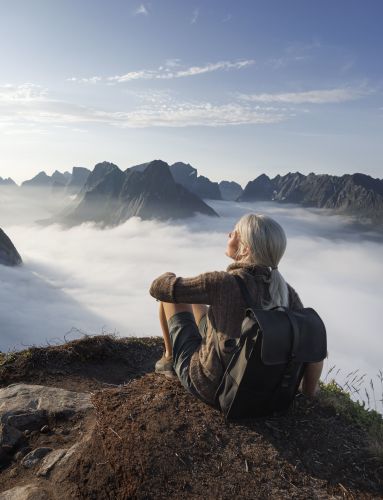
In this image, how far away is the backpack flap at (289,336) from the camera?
14.2ft

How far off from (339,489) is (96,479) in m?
2.73

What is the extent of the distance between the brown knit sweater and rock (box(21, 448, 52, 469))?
249 cm

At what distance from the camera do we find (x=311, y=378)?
5453mm

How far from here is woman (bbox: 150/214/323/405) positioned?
191 inches

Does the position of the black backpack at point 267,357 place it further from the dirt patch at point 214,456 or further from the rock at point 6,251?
the rock at point 6,251

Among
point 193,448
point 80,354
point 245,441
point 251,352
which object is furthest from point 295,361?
point 80,354

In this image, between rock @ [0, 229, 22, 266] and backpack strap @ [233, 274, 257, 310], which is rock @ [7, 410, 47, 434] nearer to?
backpack strap @ [233, 274, 257, 310]

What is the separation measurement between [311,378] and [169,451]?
2095 millimetres

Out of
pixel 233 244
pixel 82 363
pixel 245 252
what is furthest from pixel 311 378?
pixel 82 363

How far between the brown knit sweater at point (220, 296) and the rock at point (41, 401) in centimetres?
269

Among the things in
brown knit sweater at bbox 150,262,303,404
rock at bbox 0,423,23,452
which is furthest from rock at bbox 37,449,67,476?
brown knit sweater at bbox 150,262,303,404

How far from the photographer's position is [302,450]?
4.96 meters

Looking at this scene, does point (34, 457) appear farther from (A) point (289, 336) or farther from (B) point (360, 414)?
(B) point (360, 414)

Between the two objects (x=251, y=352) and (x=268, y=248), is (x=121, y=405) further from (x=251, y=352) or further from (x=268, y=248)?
(x=268, y=248)
